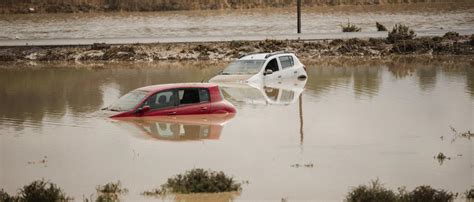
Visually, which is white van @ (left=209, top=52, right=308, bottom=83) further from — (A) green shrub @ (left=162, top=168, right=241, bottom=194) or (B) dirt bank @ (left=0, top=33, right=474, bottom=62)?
(A) green shrub @ (left=162, top=168, right=241, bottom=194)

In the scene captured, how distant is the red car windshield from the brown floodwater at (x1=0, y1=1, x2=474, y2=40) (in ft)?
109

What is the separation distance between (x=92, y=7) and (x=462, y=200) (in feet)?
298

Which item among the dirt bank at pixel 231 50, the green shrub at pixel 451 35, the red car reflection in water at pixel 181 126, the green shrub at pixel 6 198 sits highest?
the green shrub at pixel 6 198

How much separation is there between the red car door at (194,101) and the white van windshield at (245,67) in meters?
8.86

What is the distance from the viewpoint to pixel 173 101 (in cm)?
2669

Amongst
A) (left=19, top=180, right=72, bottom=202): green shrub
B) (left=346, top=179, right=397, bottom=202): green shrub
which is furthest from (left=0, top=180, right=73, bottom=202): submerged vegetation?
(left=346, top=179, right=397, bottom=202): green shrub

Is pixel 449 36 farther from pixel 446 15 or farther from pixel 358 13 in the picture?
pixel 358 13

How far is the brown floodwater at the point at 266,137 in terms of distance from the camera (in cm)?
1872

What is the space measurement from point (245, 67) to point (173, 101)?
10.1 metres

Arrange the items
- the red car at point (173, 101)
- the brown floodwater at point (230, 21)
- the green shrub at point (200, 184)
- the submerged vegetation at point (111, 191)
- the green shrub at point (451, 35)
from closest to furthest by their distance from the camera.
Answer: the submerged vegetation at point (111, 191), the green shrub at point (200, 184), the red car at point (173, 101), the green shrub at point (451, 35), the brown floodwater at point (230, 21)

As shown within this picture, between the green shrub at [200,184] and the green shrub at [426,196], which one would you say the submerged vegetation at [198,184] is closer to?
the green shrub at [200,184]

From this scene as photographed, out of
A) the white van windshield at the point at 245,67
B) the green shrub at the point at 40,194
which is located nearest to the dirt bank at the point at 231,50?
the white van windshield at the point at 245,67

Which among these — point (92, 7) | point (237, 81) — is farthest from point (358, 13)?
point (237, 81)

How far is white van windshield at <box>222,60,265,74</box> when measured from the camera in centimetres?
3600
